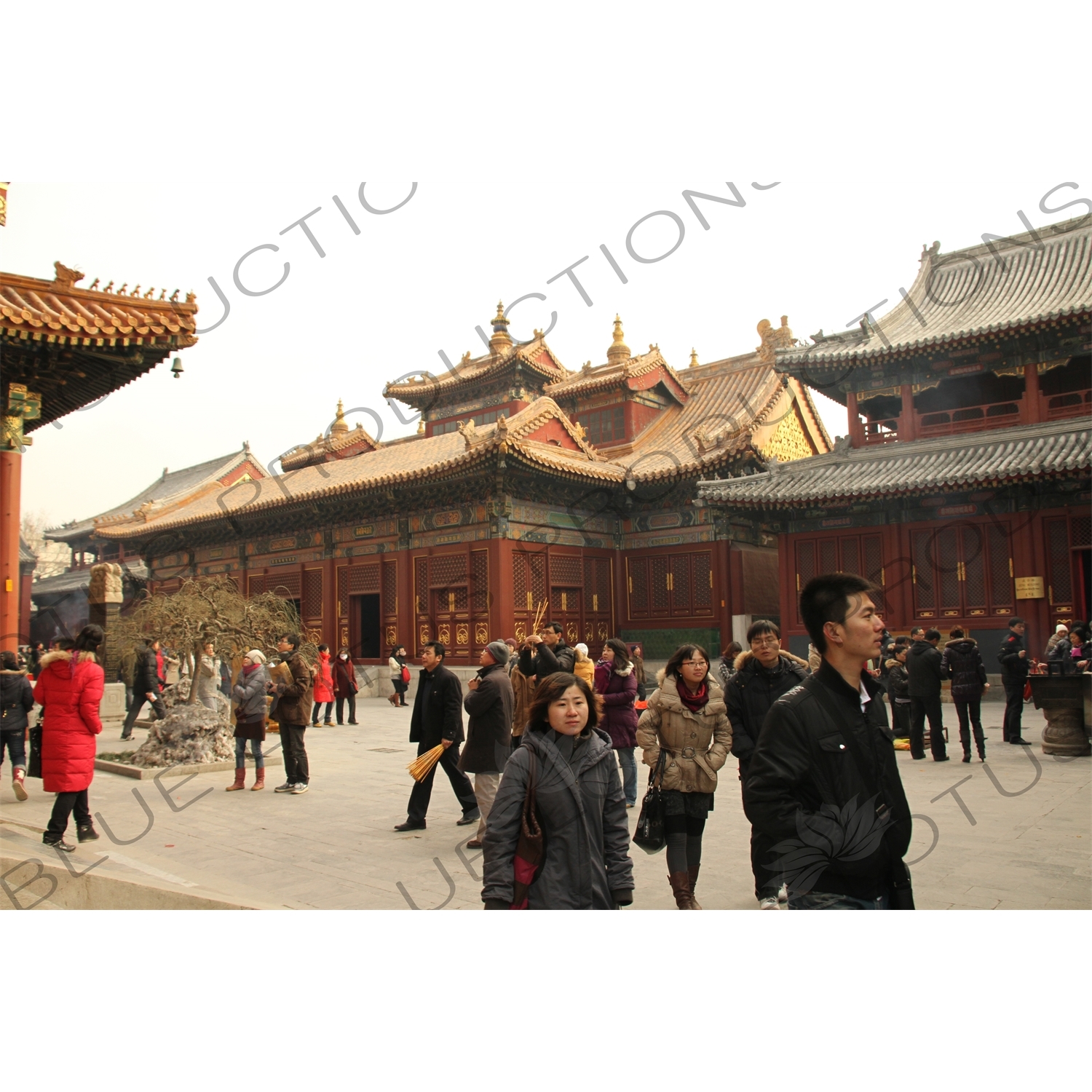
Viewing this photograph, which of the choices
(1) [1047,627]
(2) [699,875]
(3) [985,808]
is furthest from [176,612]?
(1) [1047,627]

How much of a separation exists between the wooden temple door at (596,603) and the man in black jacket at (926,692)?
11.2 meters

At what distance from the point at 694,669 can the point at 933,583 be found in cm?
1289

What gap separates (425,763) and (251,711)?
8.91ft

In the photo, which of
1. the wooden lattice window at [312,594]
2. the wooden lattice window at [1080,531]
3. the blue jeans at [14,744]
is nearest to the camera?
the blue jeans at [14,744]

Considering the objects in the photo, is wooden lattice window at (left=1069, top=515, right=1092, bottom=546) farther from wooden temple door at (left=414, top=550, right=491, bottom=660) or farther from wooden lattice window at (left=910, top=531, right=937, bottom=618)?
wooden temple door at (left=414, top=550, right=491, bottom=660)

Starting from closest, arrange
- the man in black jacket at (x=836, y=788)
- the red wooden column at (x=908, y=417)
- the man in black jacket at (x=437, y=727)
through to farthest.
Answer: the man in black jacket at (x=836, y=788), the man in black jacket at (x=437, y=727), the red wooden column at (x=908, y=417)

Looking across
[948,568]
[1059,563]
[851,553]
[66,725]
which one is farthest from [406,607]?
[66,725]

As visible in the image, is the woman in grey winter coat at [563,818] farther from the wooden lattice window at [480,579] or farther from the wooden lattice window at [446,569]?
the wooden lattice window at [446,569]

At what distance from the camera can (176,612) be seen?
12.3 meters

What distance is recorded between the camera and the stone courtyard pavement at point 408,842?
4.94 m

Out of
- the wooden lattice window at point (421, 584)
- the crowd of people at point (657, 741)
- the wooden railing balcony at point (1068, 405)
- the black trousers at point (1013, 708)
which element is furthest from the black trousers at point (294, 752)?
the wooden railing balcony at point (1068, 405)

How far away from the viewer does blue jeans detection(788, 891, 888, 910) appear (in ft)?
8.09

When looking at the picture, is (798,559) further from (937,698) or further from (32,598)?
(32,598)

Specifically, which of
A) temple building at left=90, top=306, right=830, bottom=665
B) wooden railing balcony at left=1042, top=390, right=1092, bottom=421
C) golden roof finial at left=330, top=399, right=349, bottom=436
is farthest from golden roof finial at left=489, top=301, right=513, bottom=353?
wooden railing balcony at left=1042, top=390, right=1092, bottom=421
